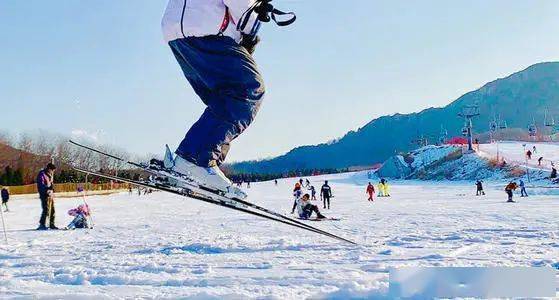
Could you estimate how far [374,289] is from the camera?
270 centimetres

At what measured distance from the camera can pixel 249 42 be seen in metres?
3.46

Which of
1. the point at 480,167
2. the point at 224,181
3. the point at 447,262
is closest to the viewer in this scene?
the point at 224,181

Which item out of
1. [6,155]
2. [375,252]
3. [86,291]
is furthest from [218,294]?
[6,155]

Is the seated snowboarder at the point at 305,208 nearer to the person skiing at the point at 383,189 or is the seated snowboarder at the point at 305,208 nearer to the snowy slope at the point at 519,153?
the person skiing at the point at 383,189

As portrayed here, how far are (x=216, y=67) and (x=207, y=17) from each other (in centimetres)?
31

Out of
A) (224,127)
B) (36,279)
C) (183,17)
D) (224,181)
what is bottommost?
(36,279)

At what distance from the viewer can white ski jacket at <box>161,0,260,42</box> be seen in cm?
322

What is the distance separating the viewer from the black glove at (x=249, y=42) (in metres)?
3.41

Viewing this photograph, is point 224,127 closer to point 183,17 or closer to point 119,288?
point 183,17

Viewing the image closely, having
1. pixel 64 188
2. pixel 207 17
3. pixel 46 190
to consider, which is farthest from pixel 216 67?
pixel 64 188

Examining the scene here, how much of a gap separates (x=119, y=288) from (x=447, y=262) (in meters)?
2.43

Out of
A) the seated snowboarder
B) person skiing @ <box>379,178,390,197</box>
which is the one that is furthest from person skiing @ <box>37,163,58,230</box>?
person skiing @ <box>379,178,390,197</box>

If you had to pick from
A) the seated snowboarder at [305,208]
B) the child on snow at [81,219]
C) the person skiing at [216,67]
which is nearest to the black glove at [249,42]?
the person skiing at [216,67]

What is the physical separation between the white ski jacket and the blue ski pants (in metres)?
0.05
